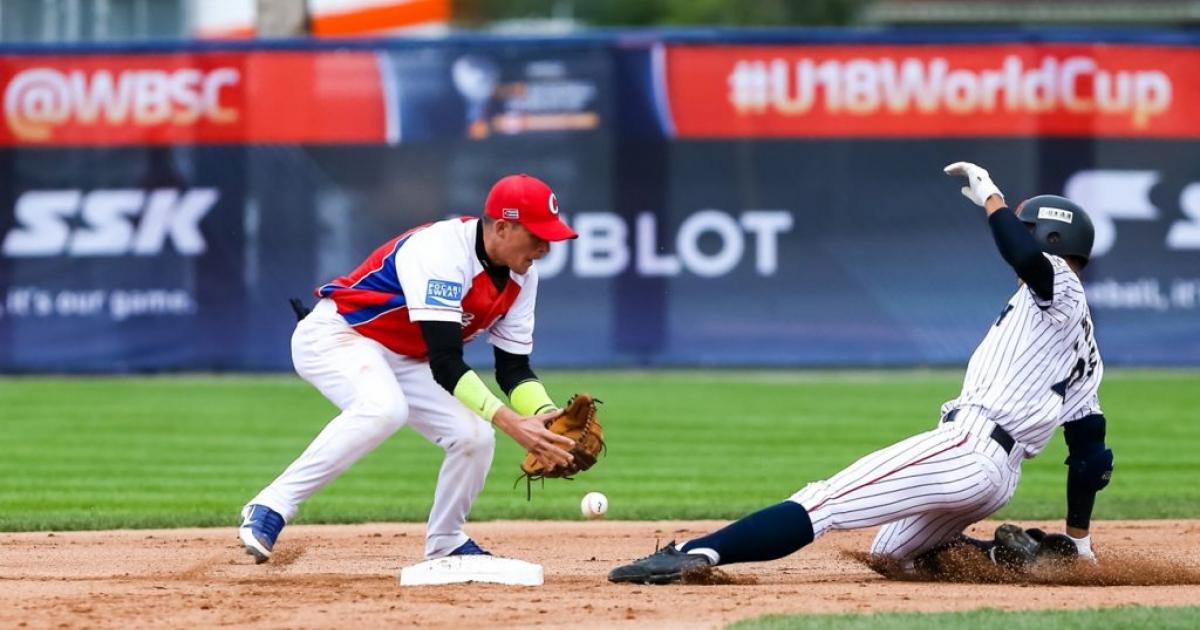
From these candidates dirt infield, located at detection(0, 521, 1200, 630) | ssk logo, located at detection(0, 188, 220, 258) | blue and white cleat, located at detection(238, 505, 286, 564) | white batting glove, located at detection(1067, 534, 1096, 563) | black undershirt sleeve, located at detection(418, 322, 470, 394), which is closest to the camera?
dirt infield, located at detection(0, 521, 1200, 630)

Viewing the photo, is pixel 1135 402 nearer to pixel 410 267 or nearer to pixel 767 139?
pixel 767 139

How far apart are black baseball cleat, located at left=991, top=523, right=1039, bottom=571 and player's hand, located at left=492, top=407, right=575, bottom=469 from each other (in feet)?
5.40

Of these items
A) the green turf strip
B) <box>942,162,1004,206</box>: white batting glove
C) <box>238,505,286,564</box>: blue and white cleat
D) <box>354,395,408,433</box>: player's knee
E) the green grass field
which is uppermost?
<box>942,162,1004,206</box>: white batting glove

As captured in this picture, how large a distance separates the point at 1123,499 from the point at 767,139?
6.96 meters

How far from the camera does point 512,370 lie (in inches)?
244

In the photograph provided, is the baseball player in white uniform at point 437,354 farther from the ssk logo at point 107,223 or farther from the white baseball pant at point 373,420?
the ssk logo at point 107,223

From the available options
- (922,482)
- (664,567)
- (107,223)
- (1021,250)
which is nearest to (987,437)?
(922,482)

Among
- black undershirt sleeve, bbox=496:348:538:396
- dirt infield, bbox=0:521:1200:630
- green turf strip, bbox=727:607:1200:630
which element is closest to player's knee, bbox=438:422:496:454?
black undershirt sleeve, bbox=496:348:538:396

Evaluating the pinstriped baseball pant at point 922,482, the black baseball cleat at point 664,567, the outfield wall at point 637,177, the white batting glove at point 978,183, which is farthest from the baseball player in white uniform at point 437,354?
the outfield wall at point 637,177

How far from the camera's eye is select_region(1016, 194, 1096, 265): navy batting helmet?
5809 mm

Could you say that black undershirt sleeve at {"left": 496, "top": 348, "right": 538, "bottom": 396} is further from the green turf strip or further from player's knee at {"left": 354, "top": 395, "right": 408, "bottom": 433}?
the green turf strip

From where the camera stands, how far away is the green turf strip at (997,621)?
4785 mm

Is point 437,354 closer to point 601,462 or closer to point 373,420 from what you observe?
point 373,420

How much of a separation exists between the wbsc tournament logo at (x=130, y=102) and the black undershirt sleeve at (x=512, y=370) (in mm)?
9497
